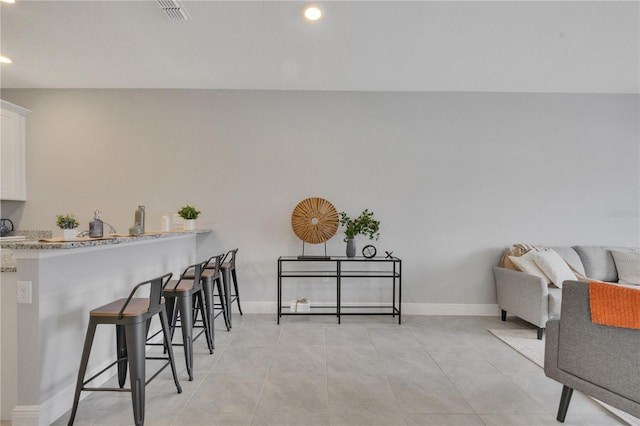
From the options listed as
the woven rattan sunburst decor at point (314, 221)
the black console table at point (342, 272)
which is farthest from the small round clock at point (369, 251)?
the woven rattan sunburst decor at point (314, 221)

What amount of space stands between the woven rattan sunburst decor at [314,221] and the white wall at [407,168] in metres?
0.16

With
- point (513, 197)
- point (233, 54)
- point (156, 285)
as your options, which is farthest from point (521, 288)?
point (233, 54)

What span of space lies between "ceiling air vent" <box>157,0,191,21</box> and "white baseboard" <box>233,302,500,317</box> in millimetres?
3132

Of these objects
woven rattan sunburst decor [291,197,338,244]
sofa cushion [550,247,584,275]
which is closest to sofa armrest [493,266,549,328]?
sofa cushion [550,247,584,275]

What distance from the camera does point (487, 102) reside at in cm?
420

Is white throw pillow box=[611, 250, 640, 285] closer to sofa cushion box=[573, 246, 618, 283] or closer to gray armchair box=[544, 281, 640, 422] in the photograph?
sofa cushion box=[573, 246, 618, 283]

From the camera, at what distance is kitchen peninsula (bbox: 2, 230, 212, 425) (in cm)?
183

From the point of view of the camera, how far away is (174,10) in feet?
8.43

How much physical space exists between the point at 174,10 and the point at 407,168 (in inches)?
117

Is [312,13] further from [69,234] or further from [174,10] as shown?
[69,234]

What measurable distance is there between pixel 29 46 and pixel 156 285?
2913mm

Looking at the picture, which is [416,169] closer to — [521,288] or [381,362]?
[521,288]

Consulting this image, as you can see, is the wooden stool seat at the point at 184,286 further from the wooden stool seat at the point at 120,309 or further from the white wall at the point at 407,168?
the white wall at the point at 407,168

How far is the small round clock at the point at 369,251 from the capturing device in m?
4.00
